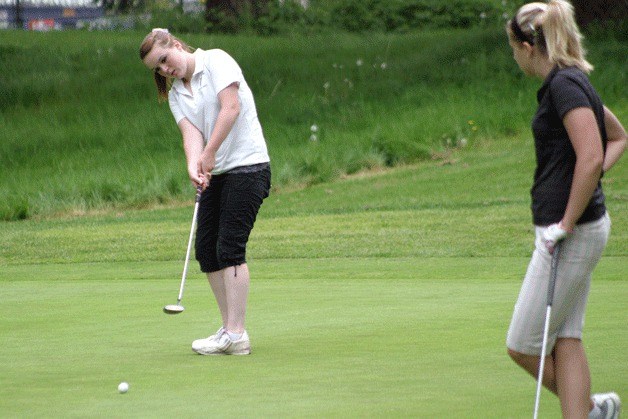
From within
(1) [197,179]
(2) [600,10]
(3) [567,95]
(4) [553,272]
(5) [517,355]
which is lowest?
(5) [517,355]

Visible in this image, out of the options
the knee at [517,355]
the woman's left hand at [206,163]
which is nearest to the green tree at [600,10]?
the woman's left hand at [206,163]

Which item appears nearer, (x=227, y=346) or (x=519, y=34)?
(x=519, y=34)

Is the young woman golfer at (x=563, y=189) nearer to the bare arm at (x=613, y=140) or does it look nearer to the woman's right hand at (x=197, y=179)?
the bare arm at (x=613, y=140)

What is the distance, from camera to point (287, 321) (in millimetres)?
8133

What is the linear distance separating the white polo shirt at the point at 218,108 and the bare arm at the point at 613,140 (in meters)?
2.56

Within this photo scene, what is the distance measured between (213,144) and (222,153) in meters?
0.17

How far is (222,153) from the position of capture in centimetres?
716

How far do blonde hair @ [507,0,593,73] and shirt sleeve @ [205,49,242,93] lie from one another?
2.51 metres

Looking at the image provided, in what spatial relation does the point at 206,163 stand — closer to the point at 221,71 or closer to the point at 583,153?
the point at 221,71

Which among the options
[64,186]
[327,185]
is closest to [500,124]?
[327,185]

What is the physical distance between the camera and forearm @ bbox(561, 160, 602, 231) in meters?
4.62

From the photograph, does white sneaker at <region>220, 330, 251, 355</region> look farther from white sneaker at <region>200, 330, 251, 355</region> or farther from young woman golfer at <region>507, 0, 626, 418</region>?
young woman golfer at <region>507, 0, 626, 418</region>

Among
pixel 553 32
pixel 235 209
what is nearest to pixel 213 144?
pixel 235 209

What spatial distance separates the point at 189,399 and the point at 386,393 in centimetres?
83
